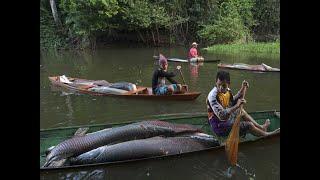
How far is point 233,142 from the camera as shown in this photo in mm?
6168

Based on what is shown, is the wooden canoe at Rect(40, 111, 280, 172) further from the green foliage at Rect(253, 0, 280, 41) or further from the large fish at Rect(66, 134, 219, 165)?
the green foliage at Rect(253, 0, 280, 41)

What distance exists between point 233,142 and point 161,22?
2377 cm

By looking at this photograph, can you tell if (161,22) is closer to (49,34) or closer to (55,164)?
(49,34)

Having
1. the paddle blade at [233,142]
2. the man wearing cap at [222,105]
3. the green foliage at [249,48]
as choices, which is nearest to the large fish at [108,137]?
the man wearing cap at [222,105]

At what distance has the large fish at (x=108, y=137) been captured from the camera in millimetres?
6227

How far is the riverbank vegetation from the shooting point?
93.7 ft

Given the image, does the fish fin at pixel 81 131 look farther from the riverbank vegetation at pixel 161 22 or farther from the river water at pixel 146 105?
the riverbank vegetation at pixel 161 22

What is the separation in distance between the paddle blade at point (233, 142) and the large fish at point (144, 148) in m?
0.32

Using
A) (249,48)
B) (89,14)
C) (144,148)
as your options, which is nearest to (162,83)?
(144,148)

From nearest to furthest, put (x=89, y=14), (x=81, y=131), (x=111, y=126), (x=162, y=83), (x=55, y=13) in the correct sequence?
(x=81, y=131) → (x=111, y=126) → (x=162, y=83) → (x=89, y=14) → (x=55, y=13)

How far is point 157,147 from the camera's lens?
6.51 m

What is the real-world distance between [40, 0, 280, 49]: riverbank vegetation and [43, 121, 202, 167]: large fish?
2121cm
